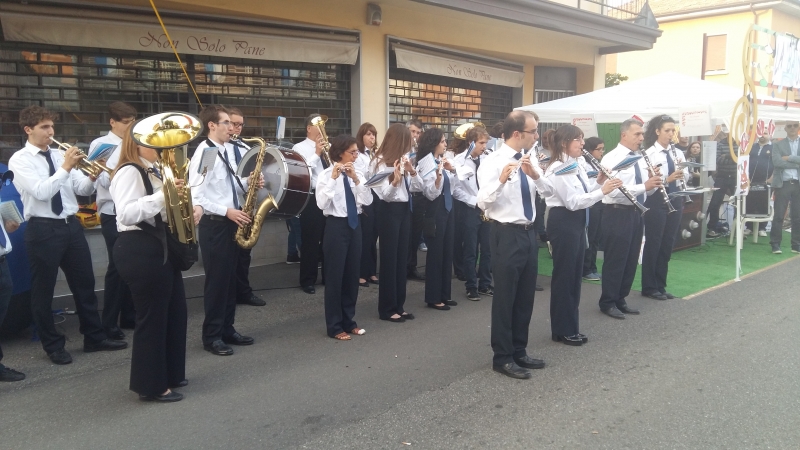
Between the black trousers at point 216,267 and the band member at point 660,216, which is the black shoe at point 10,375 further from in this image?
the band member at point 660,216

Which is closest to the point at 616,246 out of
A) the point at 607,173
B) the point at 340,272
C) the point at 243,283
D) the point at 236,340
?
the point at 607,173

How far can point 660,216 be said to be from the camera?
7121mm

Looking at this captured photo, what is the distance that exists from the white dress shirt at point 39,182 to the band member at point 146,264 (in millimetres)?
1153

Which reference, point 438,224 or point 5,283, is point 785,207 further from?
point 5,283

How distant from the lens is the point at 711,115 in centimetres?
895

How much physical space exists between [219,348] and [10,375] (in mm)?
1526

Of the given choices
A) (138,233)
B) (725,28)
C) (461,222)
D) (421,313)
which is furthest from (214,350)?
(725,28)

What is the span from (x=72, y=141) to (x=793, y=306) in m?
8.82

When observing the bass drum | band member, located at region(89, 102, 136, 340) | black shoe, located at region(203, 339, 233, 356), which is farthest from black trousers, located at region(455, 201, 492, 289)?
band member, located at region(89, 102, 136, 340)

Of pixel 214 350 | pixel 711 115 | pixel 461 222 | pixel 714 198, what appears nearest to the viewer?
pixel 214 350

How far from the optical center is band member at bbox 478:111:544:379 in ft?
15.5

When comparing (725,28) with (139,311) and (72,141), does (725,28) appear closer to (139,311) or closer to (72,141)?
(72,141)

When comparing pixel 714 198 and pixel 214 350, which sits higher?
pixel 714 198

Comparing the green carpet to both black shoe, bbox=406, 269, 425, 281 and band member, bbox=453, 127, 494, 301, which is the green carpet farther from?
black shoe, bbox=406, 269, 425, 281
